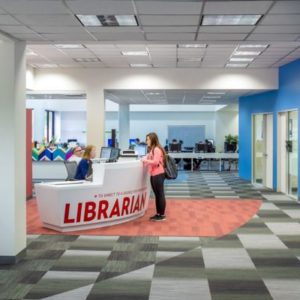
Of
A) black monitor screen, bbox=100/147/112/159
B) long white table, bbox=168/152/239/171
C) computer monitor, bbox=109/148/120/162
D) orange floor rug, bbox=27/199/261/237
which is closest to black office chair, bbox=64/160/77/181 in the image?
orange floor rug, bbox=27/199/261/237

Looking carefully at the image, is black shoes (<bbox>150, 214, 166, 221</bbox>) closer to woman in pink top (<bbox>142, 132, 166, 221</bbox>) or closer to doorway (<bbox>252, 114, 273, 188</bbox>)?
woman in pink top (<bbox>142, 132, 166, 221</bbox>)

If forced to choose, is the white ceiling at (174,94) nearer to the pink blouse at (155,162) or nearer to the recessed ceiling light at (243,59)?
the recessed ceiling light at (243,59)

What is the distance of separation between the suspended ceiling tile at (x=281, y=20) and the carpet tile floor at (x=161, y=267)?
2611mm

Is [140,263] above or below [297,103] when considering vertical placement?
below

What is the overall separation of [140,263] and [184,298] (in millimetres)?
1251

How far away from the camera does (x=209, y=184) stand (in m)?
14.4

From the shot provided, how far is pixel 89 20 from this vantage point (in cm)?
506

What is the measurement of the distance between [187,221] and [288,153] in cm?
466

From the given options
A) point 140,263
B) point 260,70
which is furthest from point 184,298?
point 260,70

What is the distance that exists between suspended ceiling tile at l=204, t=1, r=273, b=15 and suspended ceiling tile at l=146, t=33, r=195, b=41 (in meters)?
0.96

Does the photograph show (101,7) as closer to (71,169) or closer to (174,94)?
(71,169)

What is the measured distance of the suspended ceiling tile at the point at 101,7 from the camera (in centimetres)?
439

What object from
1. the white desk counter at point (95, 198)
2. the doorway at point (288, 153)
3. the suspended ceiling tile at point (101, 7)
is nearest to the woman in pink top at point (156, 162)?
the white desk counter at point (95, 198)

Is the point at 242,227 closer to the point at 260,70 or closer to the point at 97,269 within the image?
the point at 97,269
